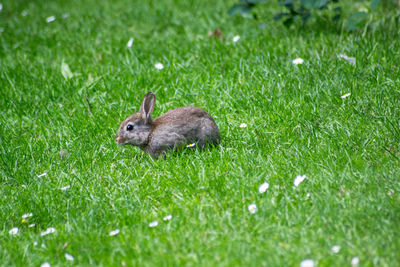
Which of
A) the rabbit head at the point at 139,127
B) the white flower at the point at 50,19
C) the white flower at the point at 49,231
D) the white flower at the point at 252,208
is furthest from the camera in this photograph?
the white flower at the point at 50,19

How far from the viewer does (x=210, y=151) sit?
4602 millimetres

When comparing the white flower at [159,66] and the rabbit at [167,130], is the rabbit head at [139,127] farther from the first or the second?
the white flower at [159,66]

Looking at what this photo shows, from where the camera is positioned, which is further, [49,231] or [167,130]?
[167,130]

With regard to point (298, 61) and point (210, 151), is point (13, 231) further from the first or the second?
point (298, 61)

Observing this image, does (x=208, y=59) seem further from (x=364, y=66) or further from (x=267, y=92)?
Result: (x=364, y=66)

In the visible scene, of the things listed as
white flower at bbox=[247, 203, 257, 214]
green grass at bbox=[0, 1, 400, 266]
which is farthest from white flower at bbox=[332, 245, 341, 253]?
white flower at bbox=[247, 203, 257, 214]

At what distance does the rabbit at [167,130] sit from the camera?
4.55 meters

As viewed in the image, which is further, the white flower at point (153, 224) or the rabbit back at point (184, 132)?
the rabbit back at point (184, 132)

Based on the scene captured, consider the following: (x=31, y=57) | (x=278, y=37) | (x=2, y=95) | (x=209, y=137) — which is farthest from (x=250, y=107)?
(x=31, y=57)

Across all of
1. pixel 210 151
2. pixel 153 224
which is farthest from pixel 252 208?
pixel 210 151

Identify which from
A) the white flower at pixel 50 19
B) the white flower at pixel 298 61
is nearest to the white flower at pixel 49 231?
the white flower at pixel 298 61

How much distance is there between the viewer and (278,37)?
6445 millimetres

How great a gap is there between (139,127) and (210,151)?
69cm

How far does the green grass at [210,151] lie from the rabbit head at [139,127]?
6.7 inches
